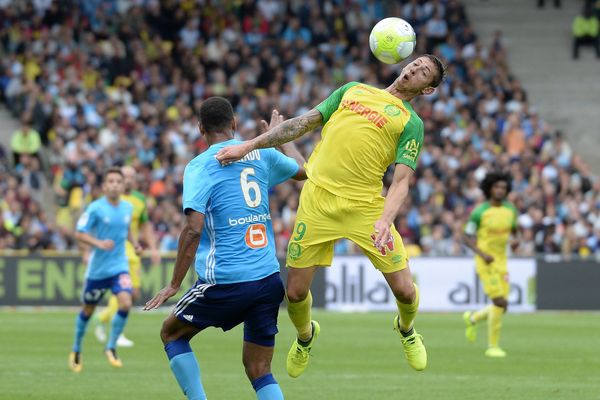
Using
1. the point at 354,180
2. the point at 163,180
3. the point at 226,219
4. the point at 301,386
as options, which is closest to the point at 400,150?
the point at 354,180

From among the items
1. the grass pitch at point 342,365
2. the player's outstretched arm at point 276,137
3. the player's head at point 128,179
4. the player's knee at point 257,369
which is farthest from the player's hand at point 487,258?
the player's knee at point 257,369

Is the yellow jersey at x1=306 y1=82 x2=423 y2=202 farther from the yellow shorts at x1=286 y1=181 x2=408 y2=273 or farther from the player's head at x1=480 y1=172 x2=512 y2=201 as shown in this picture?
the player's head at x1=480 y1=172 x2=512 y2=201

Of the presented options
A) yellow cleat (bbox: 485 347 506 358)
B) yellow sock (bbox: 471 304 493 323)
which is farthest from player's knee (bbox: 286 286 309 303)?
yellow sock (bbox: 471 304 493 323)

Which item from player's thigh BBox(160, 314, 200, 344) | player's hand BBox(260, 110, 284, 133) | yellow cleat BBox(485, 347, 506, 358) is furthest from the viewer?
yellow cleat BBox(485, 347, 506, 358)

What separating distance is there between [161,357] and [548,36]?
24.6 meters

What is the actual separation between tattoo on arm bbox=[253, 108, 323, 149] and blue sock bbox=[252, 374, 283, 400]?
1.71 m

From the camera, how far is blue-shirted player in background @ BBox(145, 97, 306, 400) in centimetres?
938

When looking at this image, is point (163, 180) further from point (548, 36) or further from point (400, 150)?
point (400, 150)

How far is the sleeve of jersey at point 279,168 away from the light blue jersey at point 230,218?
0.25 metres

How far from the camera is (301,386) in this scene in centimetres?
1398

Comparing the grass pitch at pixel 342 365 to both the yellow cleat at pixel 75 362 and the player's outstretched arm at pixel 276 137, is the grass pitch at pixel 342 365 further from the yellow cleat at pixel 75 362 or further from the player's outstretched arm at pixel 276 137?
the player's outstretched arm at pixel 276 137

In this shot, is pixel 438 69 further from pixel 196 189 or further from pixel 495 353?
pixel 495 353

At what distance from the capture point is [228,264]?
30.8ft

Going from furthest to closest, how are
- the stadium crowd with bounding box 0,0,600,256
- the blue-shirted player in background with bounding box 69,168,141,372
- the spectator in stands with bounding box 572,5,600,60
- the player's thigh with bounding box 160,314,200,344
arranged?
1. the spectator in stands with bounding box 572,5,600,60
2. the stadium crowd with bounding box 0,0,600,256
3. the blue-shirted player in background with bounding box 69,168,141,372
4. the player's thigh with bounding box 160,314,200,344
